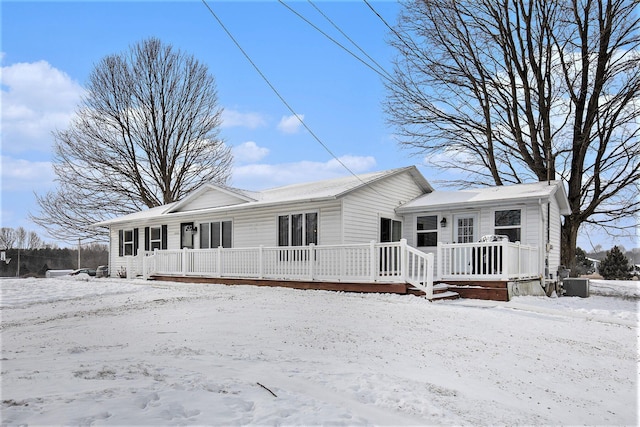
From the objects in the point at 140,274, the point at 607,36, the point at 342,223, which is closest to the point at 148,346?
the point at 342,223

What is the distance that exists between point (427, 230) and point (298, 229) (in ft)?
14.0

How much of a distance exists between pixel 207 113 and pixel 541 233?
77.1 feet

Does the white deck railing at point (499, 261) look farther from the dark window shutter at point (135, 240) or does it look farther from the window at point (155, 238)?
the dark window shutter at point (135, 240)

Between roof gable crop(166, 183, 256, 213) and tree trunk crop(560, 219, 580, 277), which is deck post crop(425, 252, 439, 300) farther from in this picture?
tree trunk crop(560, 219, 580, 277)

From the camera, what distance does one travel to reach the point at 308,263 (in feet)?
43.2

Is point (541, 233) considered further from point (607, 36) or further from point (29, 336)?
point (29, 336)

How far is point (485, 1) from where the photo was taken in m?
20.8

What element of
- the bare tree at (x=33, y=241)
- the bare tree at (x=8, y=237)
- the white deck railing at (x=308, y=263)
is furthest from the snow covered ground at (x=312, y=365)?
the bare tree at (x=33, y=241)

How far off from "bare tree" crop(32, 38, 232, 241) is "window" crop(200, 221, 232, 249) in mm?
12858

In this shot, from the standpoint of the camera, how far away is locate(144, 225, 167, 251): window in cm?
Answer: 1967

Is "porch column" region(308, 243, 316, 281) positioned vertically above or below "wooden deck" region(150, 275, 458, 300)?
above

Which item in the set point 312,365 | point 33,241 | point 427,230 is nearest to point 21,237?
point 33,241

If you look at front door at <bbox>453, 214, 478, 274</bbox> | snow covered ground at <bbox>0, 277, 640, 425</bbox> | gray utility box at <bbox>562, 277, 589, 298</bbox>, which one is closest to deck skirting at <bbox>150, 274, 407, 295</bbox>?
snow covered ground at <bbox>0, 277, 640, 425</bbox>

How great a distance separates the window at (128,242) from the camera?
70.5 ft
